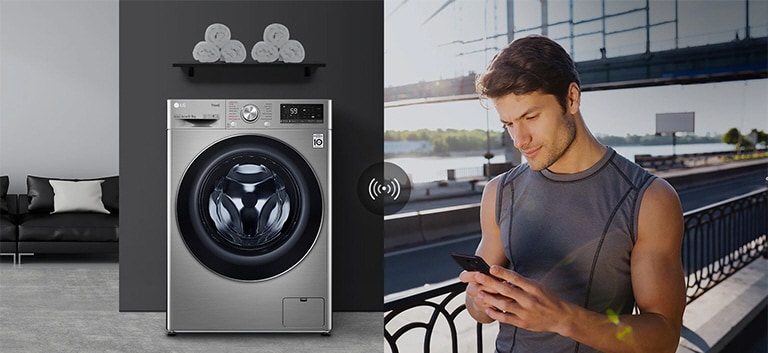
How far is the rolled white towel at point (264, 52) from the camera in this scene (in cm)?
352

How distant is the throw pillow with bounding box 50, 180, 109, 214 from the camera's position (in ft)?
19.1

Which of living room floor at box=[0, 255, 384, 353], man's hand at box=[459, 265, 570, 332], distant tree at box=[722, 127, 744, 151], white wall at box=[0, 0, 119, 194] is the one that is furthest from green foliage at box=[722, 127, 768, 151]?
white wall at box=[0, 0, 119, 194]

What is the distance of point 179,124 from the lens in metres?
3.12

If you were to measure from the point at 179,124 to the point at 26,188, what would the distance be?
4.21 meters

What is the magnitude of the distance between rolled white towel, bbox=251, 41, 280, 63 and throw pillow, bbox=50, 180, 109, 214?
307 centimetres

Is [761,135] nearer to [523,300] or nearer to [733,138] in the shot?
[733,138]

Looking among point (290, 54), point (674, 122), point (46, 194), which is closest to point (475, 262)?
point (674, 122)

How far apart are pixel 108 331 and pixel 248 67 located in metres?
1.47

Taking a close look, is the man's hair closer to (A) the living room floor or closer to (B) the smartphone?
(B) the smartphone

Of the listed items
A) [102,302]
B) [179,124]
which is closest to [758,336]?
[179,124]

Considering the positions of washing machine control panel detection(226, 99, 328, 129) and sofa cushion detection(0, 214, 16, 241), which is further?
sofa cushion detection(0, 214, 16, 241)

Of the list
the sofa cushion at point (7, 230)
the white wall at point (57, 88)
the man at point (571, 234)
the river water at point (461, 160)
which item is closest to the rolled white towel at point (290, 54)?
the river water at point (461, 160)

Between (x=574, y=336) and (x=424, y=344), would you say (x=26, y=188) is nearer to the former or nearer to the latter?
(x=424, y=344)

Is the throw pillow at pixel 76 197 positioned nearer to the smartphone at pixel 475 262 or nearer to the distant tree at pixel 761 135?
the smartphone at pixel 475 262
